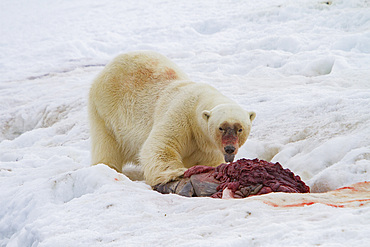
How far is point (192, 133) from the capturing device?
18.7ft

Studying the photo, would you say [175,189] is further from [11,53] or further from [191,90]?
[11,53]

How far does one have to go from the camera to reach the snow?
2.73m

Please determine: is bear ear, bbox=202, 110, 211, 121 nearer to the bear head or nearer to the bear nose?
the bear head

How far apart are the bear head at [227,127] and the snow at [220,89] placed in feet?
2.04

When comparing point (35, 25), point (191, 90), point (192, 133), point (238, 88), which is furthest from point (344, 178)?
point (35, 25)

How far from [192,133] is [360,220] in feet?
11.5

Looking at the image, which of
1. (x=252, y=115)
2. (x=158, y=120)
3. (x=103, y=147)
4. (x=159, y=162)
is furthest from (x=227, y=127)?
(x=103, y=147)

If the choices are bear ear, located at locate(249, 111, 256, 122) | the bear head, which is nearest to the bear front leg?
the bear head

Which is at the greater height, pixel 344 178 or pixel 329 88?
pixel 344 178

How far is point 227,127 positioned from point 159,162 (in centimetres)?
84

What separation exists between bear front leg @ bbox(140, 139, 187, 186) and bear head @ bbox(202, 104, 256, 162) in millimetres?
488

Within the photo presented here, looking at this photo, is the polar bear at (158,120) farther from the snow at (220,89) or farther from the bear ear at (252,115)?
the snow at (220,89)

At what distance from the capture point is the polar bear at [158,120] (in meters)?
5.14

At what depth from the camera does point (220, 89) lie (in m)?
9.21
